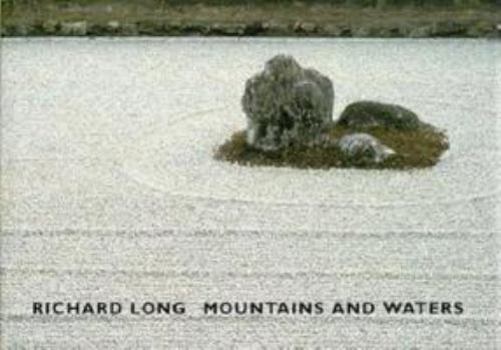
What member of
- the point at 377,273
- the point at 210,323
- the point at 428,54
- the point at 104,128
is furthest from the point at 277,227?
the point at 428,54

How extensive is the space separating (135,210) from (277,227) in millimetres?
1144

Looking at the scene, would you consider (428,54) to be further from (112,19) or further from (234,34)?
(112,19)

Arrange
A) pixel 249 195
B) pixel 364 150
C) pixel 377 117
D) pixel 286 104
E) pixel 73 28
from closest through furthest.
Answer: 1. pixel 249 195
2. pixel 364 150
3. pixel 286 104
4. pixel 377 117
5. pixel 73 28

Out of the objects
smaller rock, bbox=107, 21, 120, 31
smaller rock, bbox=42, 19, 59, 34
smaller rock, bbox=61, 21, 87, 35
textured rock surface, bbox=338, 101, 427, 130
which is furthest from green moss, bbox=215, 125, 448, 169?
smaller rock, bbox=42, 19, 59, 34

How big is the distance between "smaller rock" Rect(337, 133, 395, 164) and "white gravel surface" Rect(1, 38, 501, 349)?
21 centimetres

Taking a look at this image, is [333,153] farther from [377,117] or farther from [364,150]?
[377,117]

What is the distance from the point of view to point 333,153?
31.1 ft

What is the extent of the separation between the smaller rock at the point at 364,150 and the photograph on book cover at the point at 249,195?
0.04 ft

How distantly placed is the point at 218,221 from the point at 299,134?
1713mm

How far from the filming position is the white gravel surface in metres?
6.19

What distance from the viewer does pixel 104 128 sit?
10844mm

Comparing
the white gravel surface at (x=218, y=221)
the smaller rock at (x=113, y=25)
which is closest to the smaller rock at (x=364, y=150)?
the white gravel surface at (x=218, y=221)

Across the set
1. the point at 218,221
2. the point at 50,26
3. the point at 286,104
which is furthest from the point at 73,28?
the point at 218,221

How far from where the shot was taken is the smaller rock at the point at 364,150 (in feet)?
30.5
